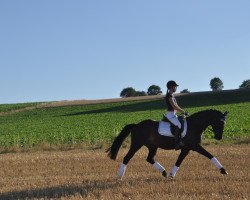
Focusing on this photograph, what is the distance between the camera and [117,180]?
13750 millimetres

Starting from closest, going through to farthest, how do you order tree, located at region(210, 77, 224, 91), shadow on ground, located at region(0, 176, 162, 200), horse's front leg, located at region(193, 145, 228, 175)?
1. shadow on ground, located at region(0, 176, 162, 200)
2. horse's front leg, located at region(193, 145, 228, 175)
3. tree, located at region(210, 77, 224, 91)

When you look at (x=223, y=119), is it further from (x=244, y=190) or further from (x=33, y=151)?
(x=33, y=151)

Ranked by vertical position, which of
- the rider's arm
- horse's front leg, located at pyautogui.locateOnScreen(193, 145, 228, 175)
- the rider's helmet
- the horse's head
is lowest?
horse's front leg, located at pyautogui.locateOnScreen(193, 145, 228, 175)

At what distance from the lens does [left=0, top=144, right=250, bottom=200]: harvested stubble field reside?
11.5 metres

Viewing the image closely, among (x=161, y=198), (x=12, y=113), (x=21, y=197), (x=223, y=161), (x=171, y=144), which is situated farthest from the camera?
(x=12, y=113)

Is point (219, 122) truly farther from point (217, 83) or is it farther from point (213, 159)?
point (217, 83)

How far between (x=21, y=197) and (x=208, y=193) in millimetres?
4293

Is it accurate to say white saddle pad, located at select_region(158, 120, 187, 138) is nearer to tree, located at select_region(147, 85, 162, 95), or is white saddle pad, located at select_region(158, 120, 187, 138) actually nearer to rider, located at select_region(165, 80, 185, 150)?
rider, located at select_region(165, 80, 185, 150)

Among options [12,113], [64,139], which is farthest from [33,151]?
[12,113]

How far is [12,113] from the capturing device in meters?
80.0

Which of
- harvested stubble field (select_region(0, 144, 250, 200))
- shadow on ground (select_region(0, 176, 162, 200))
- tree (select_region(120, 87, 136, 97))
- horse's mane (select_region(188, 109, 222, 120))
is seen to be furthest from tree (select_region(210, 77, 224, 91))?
shadow on ground (select_region(0, 176, 162, 200))

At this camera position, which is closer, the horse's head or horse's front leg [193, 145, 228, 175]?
horse's front leg [193, 145, 228, 175]

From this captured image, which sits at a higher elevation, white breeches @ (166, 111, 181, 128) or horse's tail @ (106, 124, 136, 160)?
white breeches @ (166, 111, 181, 128)

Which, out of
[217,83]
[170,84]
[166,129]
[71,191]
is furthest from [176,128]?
[217,83]
